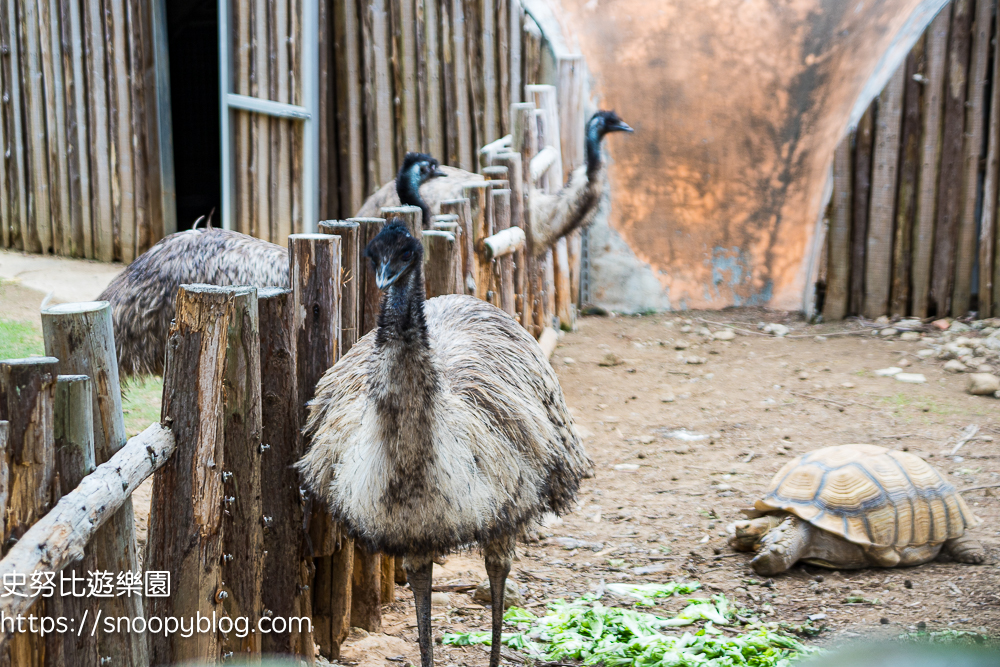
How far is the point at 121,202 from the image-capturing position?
758 centimetres

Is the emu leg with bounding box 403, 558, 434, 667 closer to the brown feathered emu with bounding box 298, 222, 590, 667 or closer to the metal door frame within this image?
the brown feathered emu with bounding box 298, 222, 590, 667

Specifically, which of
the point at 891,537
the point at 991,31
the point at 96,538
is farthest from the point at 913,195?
the point at 96,538

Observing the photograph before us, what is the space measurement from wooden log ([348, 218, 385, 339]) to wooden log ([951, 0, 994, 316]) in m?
6.38

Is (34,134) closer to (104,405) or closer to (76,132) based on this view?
(76,132)

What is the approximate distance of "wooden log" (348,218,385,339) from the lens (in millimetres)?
3680

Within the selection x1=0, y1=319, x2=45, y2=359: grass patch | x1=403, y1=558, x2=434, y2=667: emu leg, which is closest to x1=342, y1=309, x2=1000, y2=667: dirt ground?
x1=403, y1=558, x2=434, y2=667: emu leg

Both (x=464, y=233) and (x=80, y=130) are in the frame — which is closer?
(x=464, y=233)

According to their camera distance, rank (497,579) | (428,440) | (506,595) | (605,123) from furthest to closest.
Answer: (605,123) → (506,595) → (497,579) → (428,440)

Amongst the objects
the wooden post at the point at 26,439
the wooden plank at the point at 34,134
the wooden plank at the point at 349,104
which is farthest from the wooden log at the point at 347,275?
the wooden plank at the point at 34,134

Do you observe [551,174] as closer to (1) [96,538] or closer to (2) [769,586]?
(2) [769,586]

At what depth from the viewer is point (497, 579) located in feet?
11.1

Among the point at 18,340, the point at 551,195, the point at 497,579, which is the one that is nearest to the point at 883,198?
the point at 551,195

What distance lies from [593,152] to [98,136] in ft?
13.0

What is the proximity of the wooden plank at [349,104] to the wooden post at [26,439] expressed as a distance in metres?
6.28
